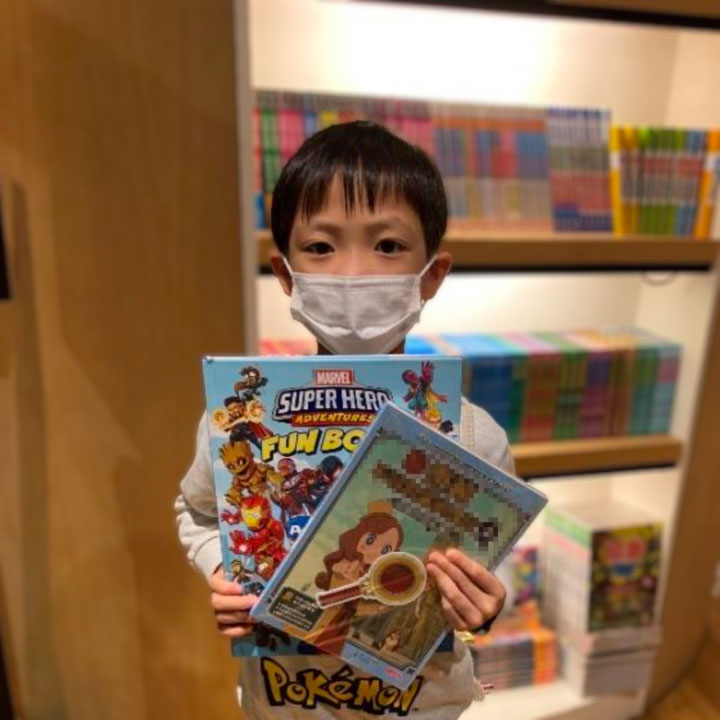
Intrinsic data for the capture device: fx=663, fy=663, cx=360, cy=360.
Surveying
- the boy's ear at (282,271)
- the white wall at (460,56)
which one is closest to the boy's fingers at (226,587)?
the boy's ear at (282,271)

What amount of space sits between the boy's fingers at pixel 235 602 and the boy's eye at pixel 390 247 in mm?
361

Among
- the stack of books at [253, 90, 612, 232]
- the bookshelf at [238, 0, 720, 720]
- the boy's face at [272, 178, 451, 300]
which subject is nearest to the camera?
the boy's face at [272, 178, 451, 300]

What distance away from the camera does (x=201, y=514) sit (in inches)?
29.2

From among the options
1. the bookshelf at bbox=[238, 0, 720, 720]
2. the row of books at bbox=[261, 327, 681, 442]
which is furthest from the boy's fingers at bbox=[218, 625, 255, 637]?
the row of books at bbox=[261, 327, 681, 442]

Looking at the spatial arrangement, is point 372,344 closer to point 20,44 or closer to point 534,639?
point 20,44

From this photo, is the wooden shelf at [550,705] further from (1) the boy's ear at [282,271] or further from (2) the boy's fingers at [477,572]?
(1) the boy's ear at [282,271]

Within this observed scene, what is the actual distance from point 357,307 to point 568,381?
40.5 inches

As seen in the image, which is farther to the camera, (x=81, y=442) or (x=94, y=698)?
(x=94, y=698)

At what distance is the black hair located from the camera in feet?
2.19

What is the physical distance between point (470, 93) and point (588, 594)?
128 centimetres

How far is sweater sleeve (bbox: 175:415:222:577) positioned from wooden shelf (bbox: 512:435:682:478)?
36.5 inches

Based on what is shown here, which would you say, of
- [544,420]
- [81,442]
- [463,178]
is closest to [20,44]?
[81,442]

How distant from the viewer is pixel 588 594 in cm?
169

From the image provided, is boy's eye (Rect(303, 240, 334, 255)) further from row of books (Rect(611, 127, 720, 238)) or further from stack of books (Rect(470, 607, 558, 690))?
stack of books (Rect(470, 607, 558, 690))
